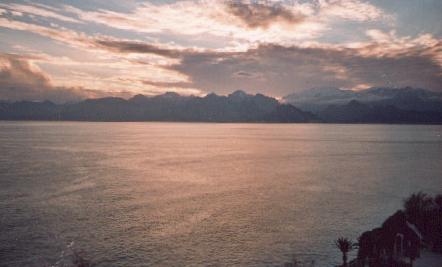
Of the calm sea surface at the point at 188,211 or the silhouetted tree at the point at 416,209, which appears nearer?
the calm sea surface at the point at 188,211

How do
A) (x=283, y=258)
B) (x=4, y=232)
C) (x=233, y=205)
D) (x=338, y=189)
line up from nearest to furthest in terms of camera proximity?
(x=283, y=258)
(x=4, y=232)
(x=233, y=205)
(x=338, y=189)

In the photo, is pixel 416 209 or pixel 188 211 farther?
pixel 188 211

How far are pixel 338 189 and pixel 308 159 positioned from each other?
6745 centimetres

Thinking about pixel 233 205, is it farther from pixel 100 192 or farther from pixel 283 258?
pixel 100 192

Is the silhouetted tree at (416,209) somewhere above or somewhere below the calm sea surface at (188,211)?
above

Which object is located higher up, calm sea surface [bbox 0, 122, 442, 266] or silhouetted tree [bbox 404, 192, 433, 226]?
silhouetted tree [bbox 404, 192, 433, 226]

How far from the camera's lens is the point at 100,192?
83.6 meters

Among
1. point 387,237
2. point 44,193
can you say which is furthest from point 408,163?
point 44,193

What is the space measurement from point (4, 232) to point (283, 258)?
42859 millimetres

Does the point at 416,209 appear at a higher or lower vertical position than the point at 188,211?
higher

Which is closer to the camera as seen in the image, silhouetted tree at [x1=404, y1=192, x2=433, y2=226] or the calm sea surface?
the calm sea surface

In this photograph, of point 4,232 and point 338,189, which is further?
point 338,189

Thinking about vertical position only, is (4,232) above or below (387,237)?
below

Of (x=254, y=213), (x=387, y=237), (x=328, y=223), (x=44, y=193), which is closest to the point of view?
(x=387, y=237)
